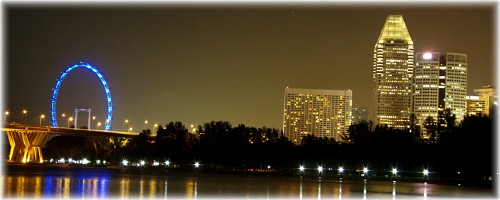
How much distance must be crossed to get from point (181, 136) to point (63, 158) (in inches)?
2170

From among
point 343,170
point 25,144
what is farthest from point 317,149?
point 25,144

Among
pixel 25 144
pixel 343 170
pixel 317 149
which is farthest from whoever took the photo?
pixel 25 144

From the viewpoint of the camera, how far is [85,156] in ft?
521

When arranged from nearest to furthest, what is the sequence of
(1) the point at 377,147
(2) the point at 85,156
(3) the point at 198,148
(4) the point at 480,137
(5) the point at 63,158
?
(4) the point at 480,137
(1) the point at 377,147
(3) the point at 198,148
(2) the point at 85,156
(5) the point at 63,158

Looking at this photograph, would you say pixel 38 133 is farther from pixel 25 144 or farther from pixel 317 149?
pixel 317 149

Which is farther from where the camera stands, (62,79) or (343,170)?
(62,79)

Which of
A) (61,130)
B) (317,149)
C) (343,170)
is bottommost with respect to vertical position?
(343,170)

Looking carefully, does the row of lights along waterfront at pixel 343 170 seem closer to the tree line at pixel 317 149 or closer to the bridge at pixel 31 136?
the tree line at pixel 317 149

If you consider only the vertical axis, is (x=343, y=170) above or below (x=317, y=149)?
below

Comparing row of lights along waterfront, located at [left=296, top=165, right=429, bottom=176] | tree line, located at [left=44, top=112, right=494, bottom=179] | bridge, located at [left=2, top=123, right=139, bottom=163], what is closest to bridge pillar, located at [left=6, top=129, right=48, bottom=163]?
bridge, located at [left=2, top=123, right=139, bottom=163]

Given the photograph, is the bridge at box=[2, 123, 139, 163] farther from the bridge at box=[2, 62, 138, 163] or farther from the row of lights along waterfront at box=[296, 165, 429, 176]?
the row of lights along waterfront at box=[296, 165, 429, 176]

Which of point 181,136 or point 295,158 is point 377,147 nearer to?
point 295,158

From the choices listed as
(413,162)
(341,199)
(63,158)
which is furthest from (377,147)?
(63,158)

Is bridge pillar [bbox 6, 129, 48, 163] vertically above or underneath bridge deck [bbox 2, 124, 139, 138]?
underneath
